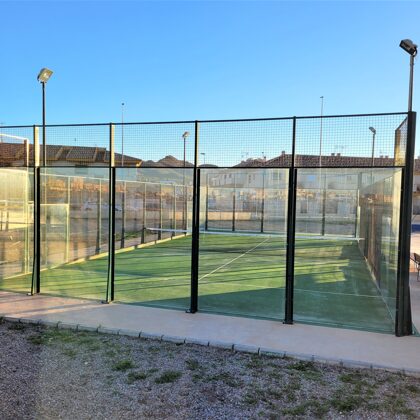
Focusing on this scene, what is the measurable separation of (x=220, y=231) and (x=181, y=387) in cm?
448

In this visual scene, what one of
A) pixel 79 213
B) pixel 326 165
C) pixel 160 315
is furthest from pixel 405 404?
pixel 79 213

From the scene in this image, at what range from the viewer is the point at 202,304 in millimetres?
6102

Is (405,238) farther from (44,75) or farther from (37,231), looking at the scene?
(44,75)

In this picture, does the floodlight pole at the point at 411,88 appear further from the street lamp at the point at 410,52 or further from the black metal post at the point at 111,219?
the black metal post at the point at 111,219

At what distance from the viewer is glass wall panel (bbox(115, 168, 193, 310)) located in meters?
6.45

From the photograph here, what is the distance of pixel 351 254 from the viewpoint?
370 inches

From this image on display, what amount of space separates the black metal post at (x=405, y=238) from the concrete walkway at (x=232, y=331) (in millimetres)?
195

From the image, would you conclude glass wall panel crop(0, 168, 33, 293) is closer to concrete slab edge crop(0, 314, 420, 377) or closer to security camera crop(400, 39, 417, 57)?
concrete slab edge crop(0, 314, 420, 377)

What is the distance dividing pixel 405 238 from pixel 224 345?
2369 mm

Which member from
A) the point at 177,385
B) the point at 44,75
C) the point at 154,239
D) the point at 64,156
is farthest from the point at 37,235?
the point at 154,239

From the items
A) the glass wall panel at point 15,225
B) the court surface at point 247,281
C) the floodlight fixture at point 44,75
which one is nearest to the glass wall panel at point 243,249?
the court surface at point 247,281

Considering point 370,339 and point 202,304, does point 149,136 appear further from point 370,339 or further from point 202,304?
point 370,339

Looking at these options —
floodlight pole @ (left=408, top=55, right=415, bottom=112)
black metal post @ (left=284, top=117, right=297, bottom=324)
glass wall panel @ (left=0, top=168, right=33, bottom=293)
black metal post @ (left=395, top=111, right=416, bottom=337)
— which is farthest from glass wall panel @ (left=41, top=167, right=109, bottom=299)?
floodlight pole @ (left=408, top=55, right=415, bottom=112)

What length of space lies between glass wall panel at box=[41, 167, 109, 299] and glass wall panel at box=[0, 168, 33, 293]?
379mm
